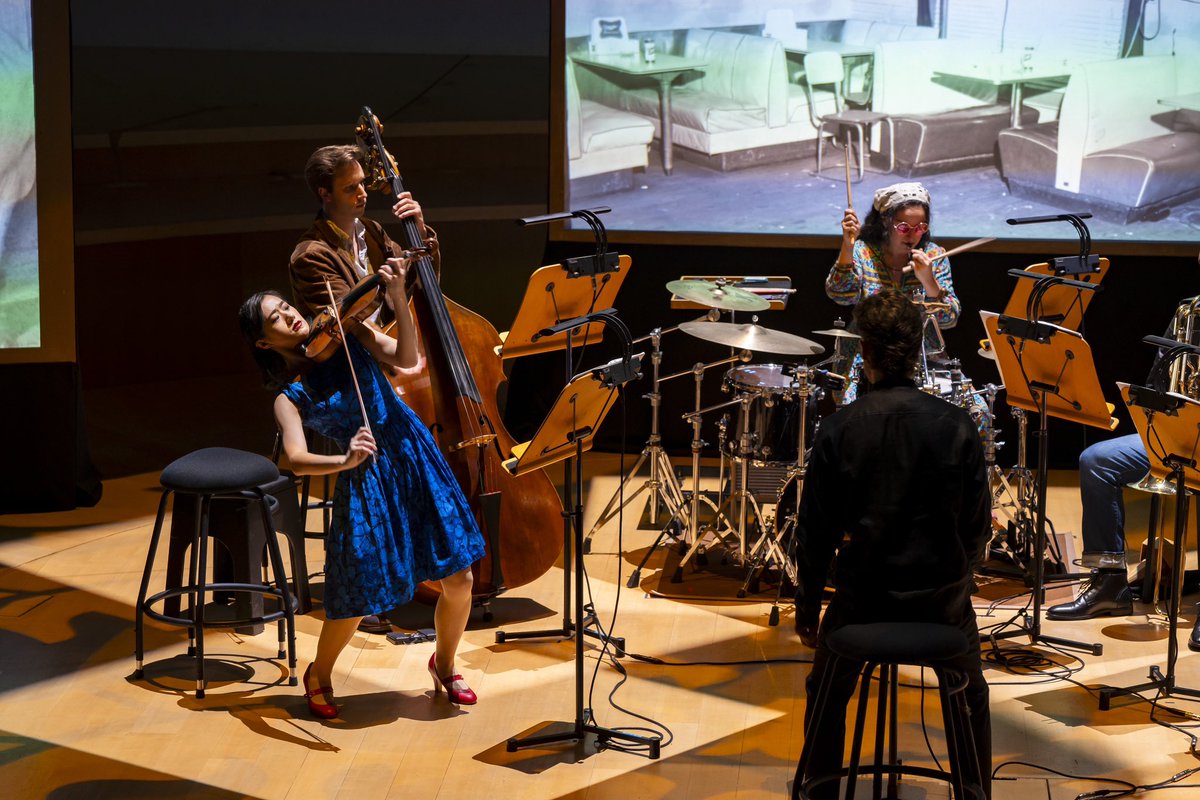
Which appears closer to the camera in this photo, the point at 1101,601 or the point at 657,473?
the point at 1101,601

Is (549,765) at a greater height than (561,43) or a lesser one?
lesser

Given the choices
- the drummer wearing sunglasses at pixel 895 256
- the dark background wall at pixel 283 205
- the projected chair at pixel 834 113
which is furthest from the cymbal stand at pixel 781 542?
the projected chair at pixel 834 113

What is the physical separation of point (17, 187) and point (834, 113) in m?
3.63

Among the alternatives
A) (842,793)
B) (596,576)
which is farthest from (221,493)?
(842,793)

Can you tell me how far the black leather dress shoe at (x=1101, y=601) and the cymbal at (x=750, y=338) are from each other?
1.28m

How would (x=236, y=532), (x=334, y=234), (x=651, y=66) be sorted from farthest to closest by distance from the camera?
(x=651, y=66) → (x=236, y=532) → (x=334, y=234)

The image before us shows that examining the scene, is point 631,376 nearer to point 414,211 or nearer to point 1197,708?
point 414,211

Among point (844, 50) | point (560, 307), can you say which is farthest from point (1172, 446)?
point (844, 50)

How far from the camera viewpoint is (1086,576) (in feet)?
17.9

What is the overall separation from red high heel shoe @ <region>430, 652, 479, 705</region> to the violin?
3.44ft

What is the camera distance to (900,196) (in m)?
5.36

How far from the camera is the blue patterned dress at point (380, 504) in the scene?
4023mm

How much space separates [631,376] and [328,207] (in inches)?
50.1

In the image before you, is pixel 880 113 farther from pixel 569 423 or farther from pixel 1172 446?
pixel 569 423
